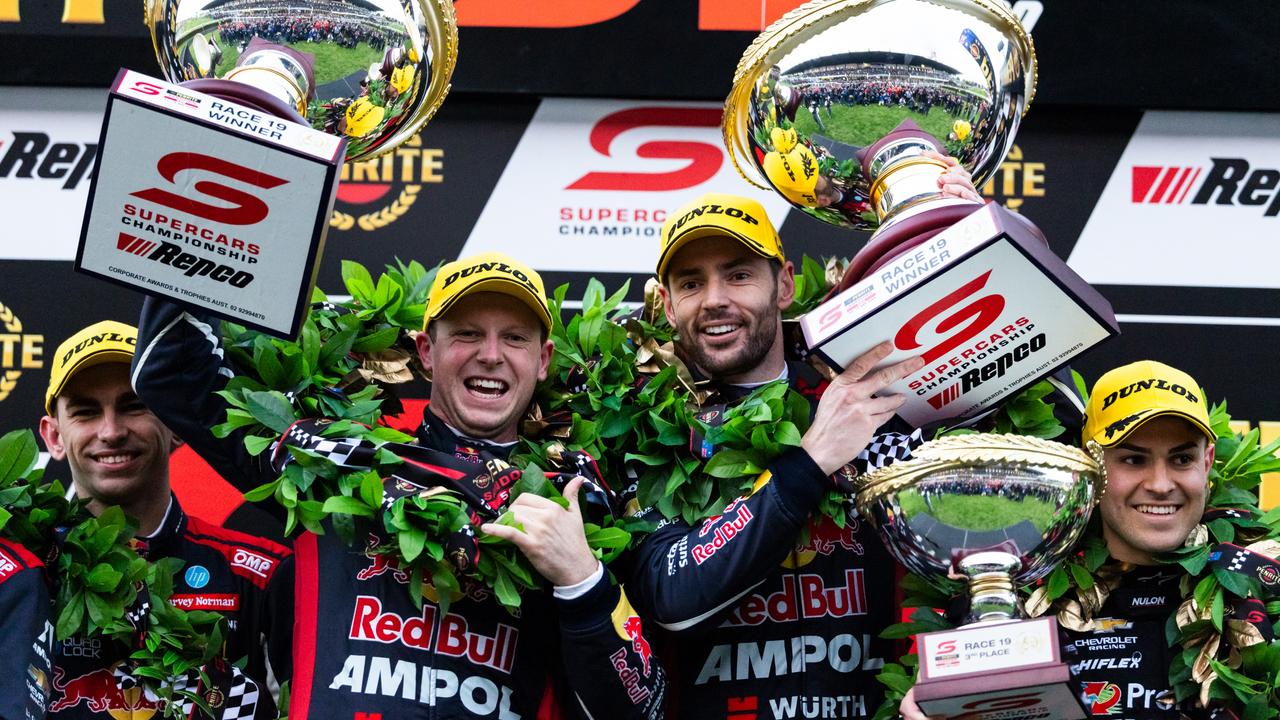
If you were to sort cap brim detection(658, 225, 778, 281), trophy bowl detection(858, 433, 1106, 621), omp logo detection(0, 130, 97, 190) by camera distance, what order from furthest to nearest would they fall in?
omp logo detection(0, 130, 97, 190) < cap brim detection(658, 225, 778, 281) < trophy bowl detection(858, 433, 1106, 621)

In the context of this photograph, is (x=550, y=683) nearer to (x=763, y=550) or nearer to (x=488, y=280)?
(x=763, y=550)

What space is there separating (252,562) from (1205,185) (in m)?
2.38

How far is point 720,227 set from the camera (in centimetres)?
329

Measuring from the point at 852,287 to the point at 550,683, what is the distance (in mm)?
941

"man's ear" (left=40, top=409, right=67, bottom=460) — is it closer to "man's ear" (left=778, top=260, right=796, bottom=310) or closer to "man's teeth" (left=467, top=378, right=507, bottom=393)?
"man's teeth" (left=467, top=378, right=507, bottom=393)

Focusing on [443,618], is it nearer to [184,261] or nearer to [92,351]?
[184,261]

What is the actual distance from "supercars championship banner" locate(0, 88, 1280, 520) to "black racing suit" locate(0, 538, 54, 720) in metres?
1.10

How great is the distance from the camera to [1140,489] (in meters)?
3.10

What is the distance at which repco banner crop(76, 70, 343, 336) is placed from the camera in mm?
2547

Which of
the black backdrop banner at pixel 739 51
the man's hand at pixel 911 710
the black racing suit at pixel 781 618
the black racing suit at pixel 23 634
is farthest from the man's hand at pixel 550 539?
A: the black backdrop banner at pixel 739 51

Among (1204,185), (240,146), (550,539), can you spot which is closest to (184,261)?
(240,146)

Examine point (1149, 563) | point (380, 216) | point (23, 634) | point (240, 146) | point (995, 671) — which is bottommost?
point (995, 671)

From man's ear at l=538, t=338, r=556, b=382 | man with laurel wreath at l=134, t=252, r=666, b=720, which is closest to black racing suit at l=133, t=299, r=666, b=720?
man with laurel wreath at l=134, t=252, r=666, b=720

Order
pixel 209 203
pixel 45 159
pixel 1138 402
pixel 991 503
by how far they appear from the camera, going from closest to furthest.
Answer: pixel 991 503 → pixel 209 203 → pixel 1138 402 → pixel 45 159
